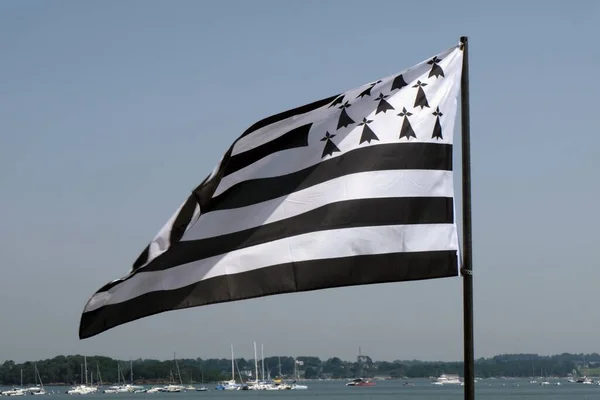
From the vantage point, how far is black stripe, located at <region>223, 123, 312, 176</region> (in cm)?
1250

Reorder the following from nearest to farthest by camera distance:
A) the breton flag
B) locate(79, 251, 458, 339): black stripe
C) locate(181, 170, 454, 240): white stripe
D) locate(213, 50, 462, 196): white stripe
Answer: locate(79, 251, 458, 339): black stripe < the breton flag < locate(181, 170, 454, 240): white stripe < locate(213, 50, 462, 196): white stripe

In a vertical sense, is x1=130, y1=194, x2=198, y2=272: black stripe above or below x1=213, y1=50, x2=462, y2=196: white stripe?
below

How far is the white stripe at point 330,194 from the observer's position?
11.8 metres

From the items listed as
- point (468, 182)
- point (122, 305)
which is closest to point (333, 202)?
point (468, 182)

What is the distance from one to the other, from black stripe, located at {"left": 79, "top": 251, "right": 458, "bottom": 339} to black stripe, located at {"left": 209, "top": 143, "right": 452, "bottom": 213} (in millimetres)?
887

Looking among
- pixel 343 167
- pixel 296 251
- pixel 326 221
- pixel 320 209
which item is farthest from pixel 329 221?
pixel 343 167

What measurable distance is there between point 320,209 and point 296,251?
1.69 ft

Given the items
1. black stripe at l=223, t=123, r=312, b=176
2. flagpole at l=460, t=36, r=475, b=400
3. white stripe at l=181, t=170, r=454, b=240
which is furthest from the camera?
black stripe at l=223, t=123, r=312, b=176

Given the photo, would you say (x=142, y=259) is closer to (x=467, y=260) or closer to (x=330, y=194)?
(x=330, y=194)

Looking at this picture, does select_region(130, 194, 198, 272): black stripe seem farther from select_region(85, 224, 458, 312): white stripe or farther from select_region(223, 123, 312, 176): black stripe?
select_region(223, 123, 312, 176): black stripe

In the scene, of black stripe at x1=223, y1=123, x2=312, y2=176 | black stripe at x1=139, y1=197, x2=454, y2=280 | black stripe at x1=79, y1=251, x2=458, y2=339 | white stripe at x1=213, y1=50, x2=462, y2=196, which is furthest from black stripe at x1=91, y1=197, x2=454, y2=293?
black stripe at x1=223, y1=123, x2=312, y2=176

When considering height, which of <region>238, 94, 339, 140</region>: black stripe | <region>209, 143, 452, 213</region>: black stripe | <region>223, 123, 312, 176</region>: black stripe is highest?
<region>238, 94, 339, 140</region>: black stripe

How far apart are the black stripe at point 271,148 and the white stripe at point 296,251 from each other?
1.05 meters

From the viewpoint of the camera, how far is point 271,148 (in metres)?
12.6
